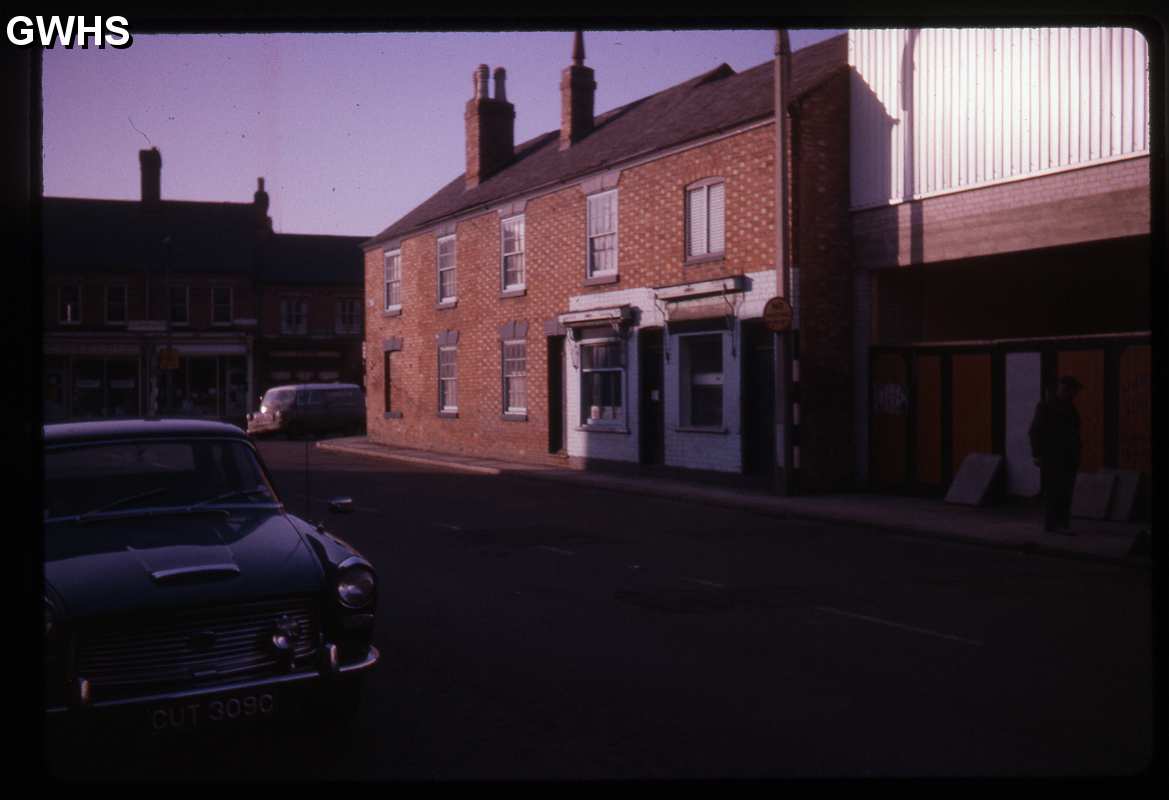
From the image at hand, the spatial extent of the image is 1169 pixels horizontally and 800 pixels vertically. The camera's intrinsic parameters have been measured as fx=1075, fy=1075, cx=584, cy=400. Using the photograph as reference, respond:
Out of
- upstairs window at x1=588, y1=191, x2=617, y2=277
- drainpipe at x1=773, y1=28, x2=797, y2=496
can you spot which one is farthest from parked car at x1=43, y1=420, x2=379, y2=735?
upstairs window at x1=588, y1=191, x2=617, y2=277

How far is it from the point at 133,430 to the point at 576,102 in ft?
72.2

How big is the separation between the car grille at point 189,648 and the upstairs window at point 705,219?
15.4 metres

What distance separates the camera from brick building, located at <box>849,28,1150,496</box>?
14.1m

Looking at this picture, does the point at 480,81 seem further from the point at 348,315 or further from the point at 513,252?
the point at 348,315

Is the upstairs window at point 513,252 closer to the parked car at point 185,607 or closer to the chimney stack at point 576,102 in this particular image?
the chimney stack at point 576,102

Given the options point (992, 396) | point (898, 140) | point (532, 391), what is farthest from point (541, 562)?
point (532, 391)

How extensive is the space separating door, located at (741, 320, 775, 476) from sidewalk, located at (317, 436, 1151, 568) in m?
0.75

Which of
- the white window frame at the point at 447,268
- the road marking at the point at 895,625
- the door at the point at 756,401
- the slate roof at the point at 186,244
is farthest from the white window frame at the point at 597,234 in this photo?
the slate roof at the point at 186,244

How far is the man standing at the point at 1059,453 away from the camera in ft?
41.0

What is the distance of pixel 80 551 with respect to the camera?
5.12 m

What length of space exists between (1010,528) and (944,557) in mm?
2194

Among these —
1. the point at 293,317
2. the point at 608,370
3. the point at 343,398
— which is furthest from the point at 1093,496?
the point at 293,317

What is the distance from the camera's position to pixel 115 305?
52438 mm

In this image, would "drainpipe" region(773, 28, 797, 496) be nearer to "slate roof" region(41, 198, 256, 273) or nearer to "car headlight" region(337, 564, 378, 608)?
"car headlight" region(337, 564, 378, 608)
